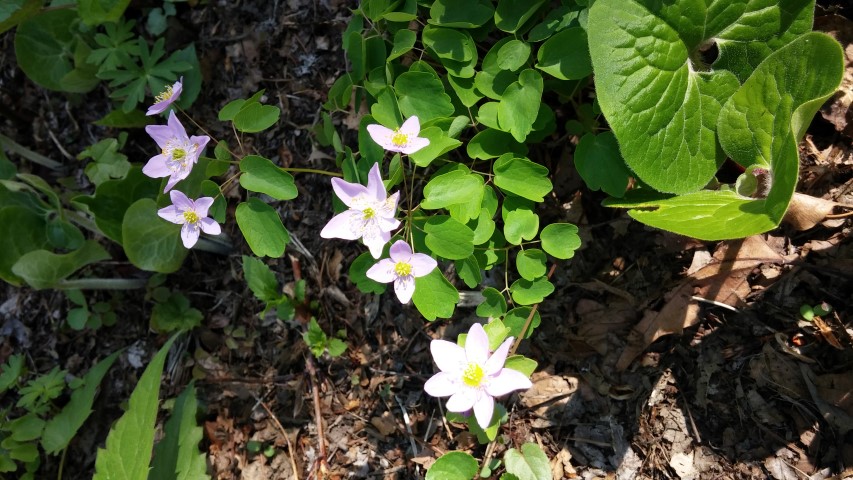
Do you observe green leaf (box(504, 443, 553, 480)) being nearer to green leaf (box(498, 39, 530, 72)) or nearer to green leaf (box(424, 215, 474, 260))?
green leaf (box(424, 215, 474, 260))

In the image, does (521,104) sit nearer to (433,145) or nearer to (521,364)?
(433,145)

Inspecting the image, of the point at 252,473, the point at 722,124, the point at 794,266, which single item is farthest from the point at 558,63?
the point at 252,473

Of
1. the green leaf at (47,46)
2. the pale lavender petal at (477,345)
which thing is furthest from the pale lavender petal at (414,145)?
the green leaf at (47,46)

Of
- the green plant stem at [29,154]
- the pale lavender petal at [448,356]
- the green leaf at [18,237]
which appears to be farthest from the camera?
the green plant stem at [29,154]

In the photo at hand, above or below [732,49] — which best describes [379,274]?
below

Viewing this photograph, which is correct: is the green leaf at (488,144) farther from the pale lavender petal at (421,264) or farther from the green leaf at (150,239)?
the green leaf at (150,239)

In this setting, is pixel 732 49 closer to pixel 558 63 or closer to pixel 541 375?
pixel 558 63

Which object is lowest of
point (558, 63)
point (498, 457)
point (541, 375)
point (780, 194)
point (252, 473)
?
point (252, 473)

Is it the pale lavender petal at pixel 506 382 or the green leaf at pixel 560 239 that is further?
the green leaf at pixel 560 239
